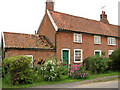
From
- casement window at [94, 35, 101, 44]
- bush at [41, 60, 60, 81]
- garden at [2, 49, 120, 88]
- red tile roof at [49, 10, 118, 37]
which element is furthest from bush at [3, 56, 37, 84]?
casement window at [94, 35, 101, 44]

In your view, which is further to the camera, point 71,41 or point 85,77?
point 71,41

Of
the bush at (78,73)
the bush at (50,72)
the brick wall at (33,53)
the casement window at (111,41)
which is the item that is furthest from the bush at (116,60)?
the bush at (50,72)

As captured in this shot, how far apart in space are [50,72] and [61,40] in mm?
6031

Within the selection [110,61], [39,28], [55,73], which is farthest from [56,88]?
[39,28]

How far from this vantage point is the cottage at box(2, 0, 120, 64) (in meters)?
12.9

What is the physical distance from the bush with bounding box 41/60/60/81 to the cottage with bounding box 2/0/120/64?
210 cm

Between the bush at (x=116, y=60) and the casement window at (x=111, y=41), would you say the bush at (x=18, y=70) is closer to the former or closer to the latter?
the bush at (x=116, y=60)

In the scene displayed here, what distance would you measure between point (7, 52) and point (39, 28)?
889 centimetres

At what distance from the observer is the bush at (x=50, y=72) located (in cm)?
936

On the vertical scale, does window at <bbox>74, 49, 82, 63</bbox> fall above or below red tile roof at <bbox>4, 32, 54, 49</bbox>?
below

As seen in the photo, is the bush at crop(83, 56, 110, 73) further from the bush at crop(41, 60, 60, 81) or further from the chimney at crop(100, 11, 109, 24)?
the chimney at crop(100, 11, 109, 24)

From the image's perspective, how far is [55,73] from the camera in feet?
31.1

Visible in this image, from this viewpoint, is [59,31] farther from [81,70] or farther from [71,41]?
[81,70]

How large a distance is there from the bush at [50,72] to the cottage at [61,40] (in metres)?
2.10
